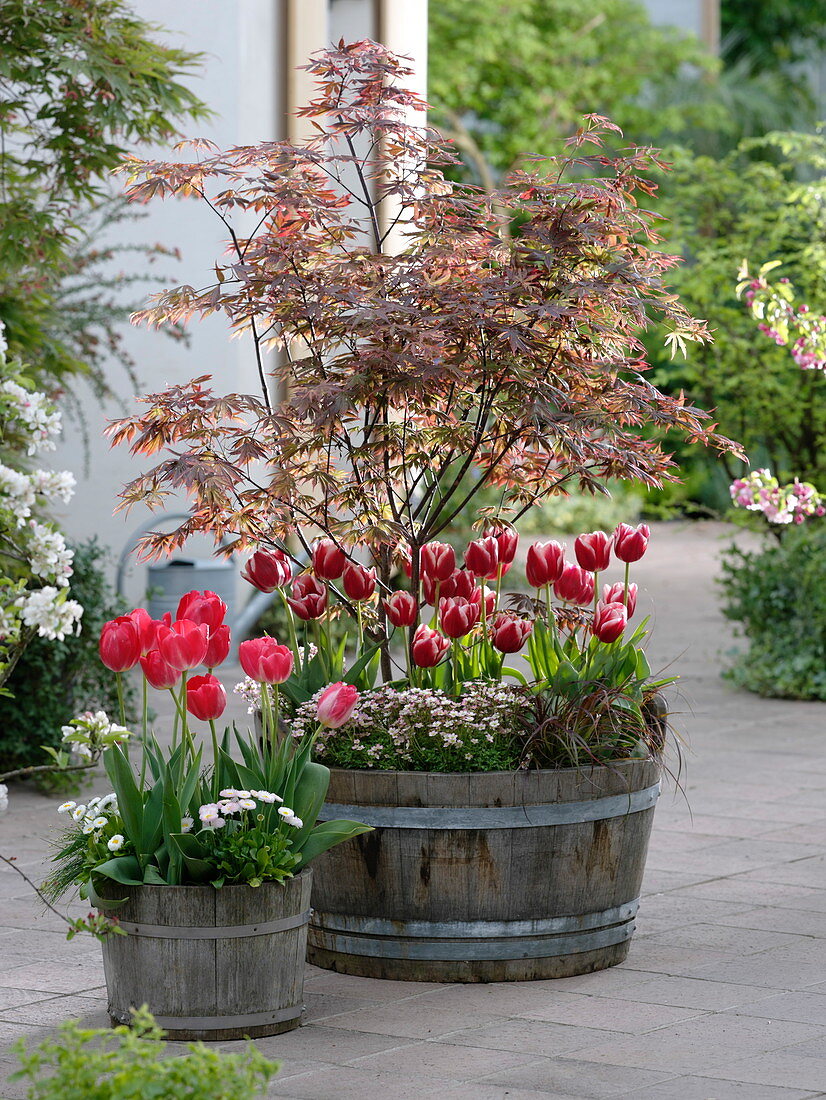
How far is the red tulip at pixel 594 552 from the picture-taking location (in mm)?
4793

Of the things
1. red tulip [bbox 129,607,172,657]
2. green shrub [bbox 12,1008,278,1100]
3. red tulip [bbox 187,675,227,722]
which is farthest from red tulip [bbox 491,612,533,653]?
green shrub [bbox 12,1008,278,1100]

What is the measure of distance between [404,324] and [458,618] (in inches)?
31.6

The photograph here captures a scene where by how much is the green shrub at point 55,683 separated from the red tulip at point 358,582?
2671 mm

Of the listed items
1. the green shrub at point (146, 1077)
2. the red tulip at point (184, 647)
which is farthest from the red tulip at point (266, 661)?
the green shrub at point (146, 1077)

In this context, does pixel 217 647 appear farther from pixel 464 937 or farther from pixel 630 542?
pixel 630 542

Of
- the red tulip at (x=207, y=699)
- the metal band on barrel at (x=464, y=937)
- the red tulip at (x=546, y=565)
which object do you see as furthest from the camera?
the red tulip at (x=546, y=565)

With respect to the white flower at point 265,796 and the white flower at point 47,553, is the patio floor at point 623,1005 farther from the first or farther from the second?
the white flower at point 47,553

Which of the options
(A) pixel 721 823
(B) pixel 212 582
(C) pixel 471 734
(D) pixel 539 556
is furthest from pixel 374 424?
(B) pixel 212 582

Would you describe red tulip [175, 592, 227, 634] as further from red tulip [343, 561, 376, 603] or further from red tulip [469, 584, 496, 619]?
red tulip [469, 584, 496, 619]

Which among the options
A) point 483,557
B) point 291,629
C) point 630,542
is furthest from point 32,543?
point 630,542

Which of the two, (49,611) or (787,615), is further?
(787,615)

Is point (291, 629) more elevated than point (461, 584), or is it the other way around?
point (461, 584)

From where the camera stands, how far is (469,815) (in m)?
4.21

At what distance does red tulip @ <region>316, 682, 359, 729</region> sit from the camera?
4.04 metres
